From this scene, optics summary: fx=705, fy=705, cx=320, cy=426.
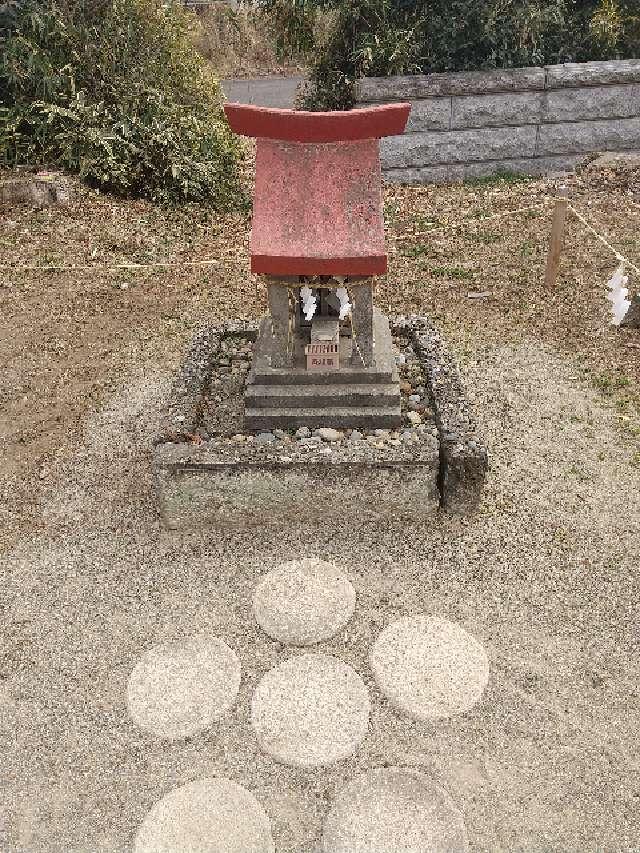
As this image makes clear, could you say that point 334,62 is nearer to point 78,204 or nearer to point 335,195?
point 78,204

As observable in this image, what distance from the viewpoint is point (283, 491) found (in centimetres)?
582

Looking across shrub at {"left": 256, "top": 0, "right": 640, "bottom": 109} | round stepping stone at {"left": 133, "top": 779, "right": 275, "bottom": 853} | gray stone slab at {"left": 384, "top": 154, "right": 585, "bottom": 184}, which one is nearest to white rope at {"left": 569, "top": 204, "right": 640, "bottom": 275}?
gray stone slab at {"left": 384, "top": 154, "right": 585, "bottom": 184}

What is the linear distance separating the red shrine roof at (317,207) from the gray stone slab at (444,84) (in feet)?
28.8

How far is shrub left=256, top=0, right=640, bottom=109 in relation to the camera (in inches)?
532

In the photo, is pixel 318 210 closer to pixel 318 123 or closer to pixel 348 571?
pixel 318 123

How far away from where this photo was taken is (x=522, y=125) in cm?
1402

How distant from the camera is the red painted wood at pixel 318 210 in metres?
5.62

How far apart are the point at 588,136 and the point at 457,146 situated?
8.93ft

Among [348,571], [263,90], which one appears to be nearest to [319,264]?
[348,571]

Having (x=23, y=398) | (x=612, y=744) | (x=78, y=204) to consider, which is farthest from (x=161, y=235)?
(x=612, y=744)

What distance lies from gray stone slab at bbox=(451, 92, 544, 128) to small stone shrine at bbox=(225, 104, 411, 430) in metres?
9.10

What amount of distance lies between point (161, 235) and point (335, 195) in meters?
6.68

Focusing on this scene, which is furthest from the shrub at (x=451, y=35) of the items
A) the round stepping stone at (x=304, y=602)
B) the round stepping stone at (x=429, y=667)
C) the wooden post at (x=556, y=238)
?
the round stepping stone at (x=429, y=667)

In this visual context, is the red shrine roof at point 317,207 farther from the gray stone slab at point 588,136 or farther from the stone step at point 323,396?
the gray stone slab at point 588,136
